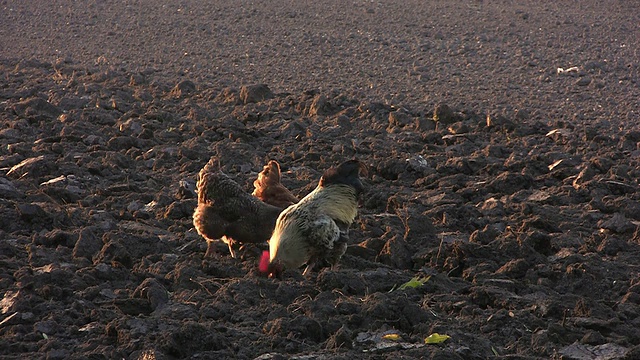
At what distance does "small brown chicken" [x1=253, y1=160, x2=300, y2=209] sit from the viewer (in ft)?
26.7

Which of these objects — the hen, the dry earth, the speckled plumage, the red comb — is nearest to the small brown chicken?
the hen

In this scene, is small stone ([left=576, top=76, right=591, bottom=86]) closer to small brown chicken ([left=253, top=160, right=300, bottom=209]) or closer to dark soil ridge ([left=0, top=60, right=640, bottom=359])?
dark soil ridge ([left=0, top=60, right=640, bottom=359])

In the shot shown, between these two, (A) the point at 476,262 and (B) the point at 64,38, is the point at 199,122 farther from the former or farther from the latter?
(B) the point at 64,38

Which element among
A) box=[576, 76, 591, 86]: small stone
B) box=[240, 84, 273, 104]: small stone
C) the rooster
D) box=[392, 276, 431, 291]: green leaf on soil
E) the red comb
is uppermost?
the rooster

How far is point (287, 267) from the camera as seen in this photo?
7035mm

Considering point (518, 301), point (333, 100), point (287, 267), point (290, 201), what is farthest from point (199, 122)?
point (518, 301)

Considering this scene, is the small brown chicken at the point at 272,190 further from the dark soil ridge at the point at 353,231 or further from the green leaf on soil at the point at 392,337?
the green leaf on soil at the point at 392,337

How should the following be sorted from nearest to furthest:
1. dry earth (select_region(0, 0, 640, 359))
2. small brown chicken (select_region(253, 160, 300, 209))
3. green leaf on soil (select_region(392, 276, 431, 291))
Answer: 1. dry earth (select_region(0, 0, 640, 359))
2. green leaf on soil (select_region(392, 276, 431, 291))
3. small brown chicken (select_region(253, 160, 300, 209))

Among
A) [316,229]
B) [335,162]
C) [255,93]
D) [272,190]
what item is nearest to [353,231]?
[272,190]

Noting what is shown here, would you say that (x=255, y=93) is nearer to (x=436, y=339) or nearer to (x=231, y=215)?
(x=231, y=215)

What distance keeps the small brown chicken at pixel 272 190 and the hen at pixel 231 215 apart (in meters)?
0.22

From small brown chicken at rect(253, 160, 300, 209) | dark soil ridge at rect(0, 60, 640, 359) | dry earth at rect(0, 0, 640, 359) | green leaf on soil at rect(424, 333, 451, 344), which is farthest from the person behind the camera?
small brown chicken at rect(253, 160, 300, 209)

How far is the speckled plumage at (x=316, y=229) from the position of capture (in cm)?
705

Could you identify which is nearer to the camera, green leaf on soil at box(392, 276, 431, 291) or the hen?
green leaf on soil at box(392, 276, 431, 291)
